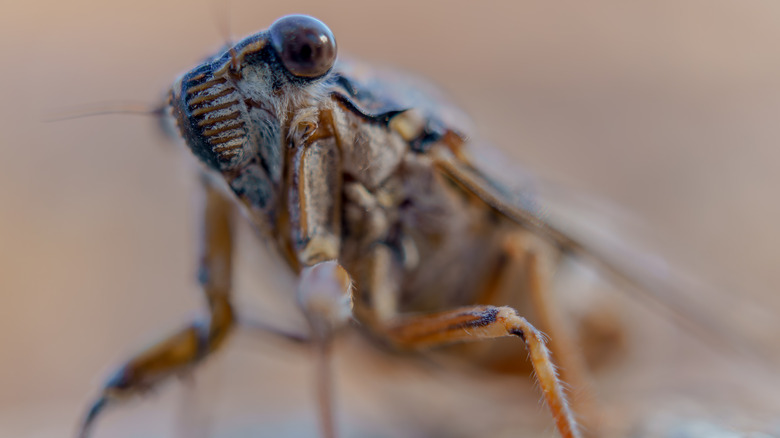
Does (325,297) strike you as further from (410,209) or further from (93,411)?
(93,411)

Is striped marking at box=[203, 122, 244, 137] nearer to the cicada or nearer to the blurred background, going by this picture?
the cicada

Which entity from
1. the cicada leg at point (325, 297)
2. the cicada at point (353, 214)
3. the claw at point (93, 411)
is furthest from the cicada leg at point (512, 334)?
the claw at point (93, 411)

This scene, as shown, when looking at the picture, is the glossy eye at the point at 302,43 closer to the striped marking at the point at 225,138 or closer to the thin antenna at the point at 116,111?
the striped marking at the point at 225,138

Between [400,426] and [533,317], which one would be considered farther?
[400,426]

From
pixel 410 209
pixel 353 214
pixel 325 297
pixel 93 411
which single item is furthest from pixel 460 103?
pixel 93 411

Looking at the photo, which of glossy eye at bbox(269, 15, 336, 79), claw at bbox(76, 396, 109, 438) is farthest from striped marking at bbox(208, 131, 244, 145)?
claw at bbox(76, 396, 109, 438)

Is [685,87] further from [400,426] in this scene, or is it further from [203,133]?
[203,133]

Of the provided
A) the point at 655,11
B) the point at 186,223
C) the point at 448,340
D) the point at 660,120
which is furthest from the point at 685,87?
the point at 448,340

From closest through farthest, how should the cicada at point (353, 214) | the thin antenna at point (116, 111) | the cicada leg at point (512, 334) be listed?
1. the cicada leg at point (512, 334)
2. the cicada at point (353, 214)
3. the thin antenna at point (116, 111)
